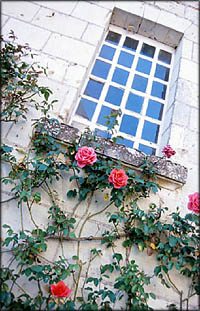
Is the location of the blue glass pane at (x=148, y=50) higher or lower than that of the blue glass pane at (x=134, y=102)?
higher

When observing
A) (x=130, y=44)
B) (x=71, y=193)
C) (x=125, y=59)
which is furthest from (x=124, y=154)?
(x=130, y=44)

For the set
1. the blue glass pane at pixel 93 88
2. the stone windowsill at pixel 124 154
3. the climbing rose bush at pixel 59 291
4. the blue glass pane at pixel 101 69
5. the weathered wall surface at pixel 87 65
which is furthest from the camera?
Result: the blue glass pane at pixel 101 69

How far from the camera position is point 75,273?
185 cm

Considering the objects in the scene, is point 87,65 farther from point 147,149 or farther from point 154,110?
point 147,149

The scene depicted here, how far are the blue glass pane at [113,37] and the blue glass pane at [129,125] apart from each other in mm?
1036

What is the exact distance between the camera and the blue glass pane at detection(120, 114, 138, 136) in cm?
265

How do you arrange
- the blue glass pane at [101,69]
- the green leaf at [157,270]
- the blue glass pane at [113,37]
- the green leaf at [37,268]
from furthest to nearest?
the blue glass pane at [113,37]
the blue glass pane at [101,69]
the green leaf at [157,270]
the green leaf at [37,268]

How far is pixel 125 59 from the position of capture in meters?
3.13

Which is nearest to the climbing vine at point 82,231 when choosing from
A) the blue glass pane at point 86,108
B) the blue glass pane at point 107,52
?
the blue glass pane at point 86,108

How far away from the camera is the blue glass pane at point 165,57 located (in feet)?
10.8

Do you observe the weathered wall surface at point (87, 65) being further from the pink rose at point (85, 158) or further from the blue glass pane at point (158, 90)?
the pink rose at point (85, 158)

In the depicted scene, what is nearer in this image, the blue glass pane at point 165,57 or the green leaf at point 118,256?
the green leaf at point 118,256

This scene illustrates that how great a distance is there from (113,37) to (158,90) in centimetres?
84

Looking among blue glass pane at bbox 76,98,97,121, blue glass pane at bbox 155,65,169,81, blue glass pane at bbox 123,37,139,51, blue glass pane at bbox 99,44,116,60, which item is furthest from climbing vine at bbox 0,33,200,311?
blue glass pane at bbox 123,37,139,51
